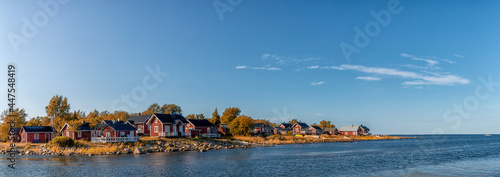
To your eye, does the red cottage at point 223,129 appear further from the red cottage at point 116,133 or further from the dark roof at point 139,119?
the red cottage at point 116,133

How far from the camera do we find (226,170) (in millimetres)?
38344

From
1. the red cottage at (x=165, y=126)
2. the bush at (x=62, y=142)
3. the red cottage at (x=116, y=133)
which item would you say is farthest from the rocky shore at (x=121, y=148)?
the red cottage at (x=165, y=126)

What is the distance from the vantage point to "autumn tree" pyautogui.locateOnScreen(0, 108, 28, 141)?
3078 inches

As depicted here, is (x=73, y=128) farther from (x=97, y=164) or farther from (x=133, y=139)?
(x=97, y=164)

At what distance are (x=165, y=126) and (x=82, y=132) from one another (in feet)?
54.0

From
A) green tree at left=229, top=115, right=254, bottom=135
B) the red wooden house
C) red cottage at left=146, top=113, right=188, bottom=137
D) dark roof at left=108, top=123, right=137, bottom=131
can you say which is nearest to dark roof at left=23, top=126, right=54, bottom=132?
dark roof at left=108, top=123, right=137, bottom=131

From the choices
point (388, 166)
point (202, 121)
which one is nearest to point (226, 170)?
point (388, 166)

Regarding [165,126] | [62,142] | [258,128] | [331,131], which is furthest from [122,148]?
[331,131]

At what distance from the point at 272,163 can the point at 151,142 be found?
1173 inches

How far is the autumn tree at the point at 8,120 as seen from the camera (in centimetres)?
7819

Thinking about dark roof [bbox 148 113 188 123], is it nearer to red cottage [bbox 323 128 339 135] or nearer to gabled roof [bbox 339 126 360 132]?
red cottage [bbox 323 128 339 135]

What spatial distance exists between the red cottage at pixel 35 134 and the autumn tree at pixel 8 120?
3520mm

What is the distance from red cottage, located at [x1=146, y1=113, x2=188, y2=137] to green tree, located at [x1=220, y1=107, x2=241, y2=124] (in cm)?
2826

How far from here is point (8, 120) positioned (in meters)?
83.4
